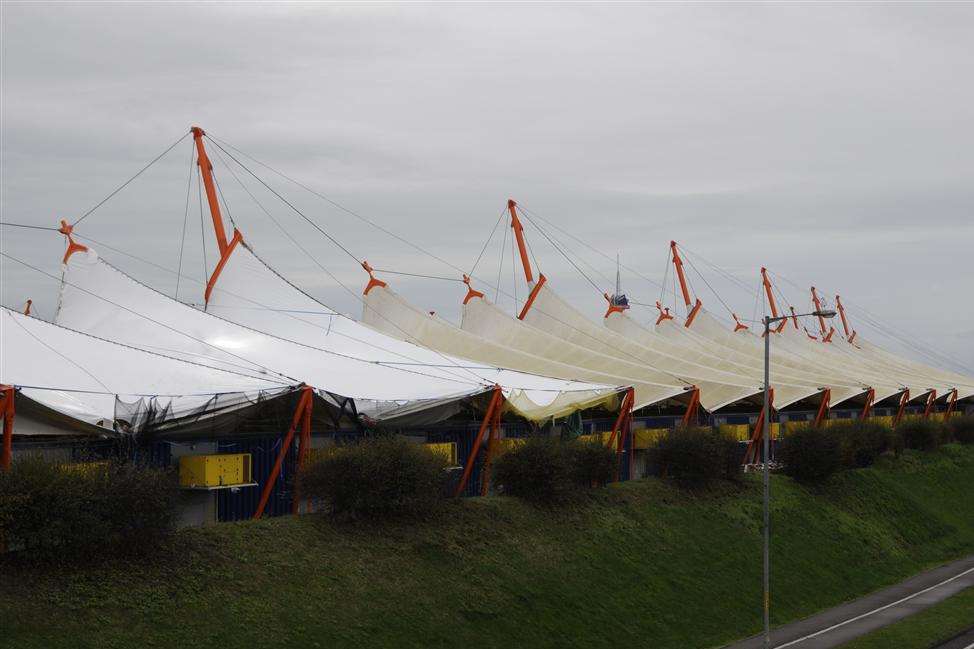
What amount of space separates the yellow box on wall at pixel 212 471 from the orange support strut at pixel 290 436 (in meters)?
0.98

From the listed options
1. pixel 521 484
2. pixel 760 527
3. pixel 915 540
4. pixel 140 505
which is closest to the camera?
pixel 140 505

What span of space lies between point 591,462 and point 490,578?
30.1 feet

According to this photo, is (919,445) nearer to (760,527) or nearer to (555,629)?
(760,527)

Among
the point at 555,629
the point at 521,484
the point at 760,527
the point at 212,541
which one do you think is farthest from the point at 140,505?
the point at 760,527

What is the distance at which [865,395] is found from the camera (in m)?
64.8

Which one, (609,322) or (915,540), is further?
(609,322)

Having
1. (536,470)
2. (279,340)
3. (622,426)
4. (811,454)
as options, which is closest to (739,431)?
(811,454)

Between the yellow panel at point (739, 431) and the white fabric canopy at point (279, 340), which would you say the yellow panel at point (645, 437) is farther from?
the white fabric canopy at point (279, 340)

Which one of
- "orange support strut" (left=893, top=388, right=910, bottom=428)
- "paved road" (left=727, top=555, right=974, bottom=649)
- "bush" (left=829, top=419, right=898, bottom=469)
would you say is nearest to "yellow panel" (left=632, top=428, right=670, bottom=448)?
"bush" (left=829, top=419, right=898, bottom=469)

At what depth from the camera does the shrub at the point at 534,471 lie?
33.5 m

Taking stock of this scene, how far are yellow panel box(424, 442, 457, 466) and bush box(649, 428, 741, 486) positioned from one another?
10306mm

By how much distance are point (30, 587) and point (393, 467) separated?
10070 millimetres

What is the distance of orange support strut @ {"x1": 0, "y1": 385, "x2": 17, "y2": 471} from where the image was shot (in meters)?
22.6

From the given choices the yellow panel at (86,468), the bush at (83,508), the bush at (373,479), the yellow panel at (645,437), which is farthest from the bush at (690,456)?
the yellow panel at (86,468)
